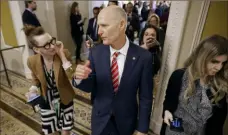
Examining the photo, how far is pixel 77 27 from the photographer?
4699 millimetres

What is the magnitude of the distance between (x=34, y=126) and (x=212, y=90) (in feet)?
7.91

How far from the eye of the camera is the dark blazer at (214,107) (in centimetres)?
125

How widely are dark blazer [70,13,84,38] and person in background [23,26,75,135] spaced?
308cm

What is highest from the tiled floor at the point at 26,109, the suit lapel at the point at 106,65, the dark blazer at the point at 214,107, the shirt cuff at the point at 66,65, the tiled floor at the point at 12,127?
the suit lapel at the point at 106,65

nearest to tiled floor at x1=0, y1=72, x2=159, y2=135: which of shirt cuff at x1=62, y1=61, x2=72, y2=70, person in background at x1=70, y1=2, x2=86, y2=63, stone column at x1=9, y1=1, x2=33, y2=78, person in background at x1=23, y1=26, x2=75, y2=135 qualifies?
stone column at x1=9, y1=1, x2=33, y2=78

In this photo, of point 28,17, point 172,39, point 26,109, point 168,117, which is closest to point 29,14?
point 28,17

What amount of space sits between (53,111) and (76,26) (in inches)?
128

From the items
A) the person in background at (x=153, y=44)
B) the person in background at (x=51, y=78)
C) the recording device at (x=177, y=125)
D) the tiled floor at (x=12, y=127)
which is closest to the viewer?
the recording device at (x=177, y=125)

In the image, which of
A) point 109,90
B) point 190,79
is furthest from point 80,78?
point 190,79

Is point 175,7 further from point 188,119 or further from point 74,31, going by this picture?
point 74,31

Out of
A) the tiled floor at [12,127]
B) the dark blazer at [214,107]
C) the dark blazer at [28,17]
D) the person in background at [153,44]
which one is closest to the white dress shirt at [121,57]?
the dark blazer at [214,107]

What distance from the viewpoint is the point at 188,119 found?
51.8 inches

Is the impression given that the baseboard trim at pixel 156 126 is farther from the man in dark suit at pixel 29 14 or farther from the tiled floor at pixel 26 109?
the man in dark suit at pixel 29 14

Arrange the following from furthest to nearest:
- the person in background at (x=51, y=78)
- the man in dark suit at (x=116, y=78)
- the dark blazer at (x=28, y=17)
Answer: the dark blazer at (x=28, y=17) → the person in background at (x=51, y=78) → the man in dark suit at (x=116, y=78)
